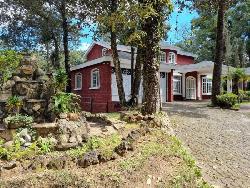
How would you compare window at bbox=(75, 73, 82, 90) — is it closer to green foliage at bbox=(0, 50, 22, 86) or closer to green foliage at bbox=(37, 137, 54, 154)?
green foliage at bbox=(0, 50, 22, 86)

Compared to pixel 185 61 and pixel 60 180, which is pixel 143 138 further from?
pixel 185 61

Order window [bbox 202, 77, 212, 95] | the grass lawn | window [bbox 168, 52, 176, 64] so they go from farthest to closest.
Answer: window [bbox 202, 77, 212, 95]
window [bbox 168, 52, 176, 64]
the grass lawn

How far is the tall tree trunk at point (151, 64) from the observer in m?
11.0

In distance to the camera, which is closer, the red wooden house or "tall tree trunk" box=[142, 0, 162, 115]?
"tall tree trunk" box=[142, 0, 162, 115]

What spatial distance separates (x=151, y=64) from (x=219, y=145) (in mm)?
3276

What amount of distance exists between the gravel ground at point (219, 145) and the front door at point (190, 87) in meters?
16.0

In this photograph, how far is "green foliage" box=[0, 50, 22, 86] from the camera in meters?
9.20

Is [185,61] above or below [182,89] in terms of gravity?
above

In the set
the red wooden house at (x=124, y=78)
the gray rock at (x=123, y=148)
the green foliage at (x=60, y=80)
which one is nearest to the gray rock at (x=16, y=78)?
the green foliage at (x=60, y=80)

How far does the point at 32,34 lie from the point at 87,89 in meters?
7.79

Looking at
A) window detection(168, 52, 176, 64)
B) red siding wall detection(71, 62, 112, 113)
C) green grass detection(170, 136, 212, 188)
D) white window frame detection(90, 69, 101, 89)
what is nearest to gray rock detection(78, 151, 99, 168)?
green grass detection(170, 136, 212, 188)

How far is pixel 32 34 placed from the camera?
94.1ft

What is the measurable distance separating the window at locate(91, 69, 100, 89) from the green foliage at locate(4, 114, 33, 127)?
49.7 feet

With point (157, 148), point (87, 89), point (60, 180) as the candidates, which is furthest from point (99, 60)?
point (60, 180)
